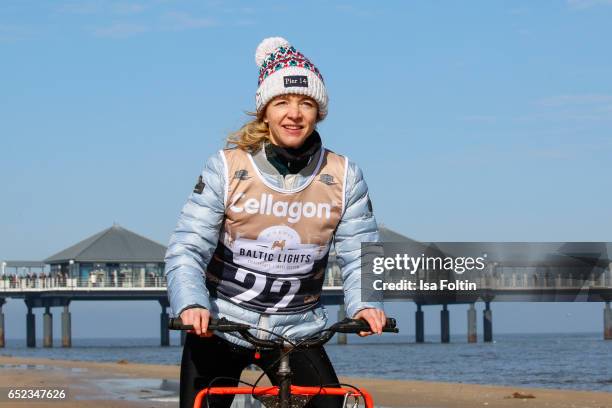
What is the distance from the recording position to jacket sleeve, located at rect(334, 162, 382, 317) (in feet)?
12.9

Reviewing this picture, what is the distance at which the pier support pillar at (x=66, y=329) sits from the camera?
77.7 m

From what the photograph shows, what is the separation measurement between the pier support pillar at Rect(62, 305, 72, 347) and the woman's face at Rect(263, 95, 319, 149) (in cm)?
7560

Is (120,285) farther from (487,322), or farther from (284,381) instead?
(284,381)

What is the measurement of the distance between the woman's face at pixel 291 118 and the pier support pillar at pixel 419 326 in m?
82.8

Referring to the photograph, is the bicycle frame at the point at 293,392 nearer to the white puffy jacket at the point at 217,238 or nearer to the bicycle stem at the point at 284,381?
the bicycle stem at the point at 284,381

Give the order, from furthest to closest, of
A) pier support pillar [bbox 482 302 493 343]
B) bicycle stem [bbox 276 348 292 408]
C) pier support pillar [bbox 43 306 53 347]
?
pier support pillar [bbox 482 302 493 343], pier support pillar [bbox 43 306 53 347], bicycle stem [bbox 276 348 292 408]

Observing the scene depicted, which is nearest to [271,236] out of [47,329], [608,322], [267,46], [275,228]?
[275,228]

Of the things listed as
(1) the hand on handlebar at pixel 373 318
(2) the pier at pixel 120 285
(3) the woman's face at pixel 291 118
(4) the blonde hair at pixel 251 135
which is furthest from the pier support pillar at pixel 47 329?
(1) the hand on handlebar at pixel 373 318

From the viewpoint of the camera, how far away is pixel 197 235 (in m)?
3.79

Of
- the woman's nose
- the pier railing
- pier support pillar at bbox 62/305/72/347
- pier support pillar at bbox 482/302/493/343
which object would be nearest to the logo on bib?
the woman's nose

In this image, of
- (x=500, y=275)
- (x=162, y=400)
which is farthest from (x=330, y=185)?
(x=500, y=275)

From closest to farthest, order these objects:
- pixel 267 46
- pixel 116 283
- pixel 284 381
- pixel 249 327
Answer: pixel 284 381
pixel 249 327
pixel 267 46
pixel 116 283

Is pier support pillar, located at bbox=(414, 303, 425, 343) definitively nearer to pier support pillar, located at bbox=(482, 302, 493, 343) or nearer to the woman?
pier support pillar, located at bbox=(482, 302, 493, 343)

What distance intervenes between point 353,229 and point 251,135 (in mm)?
462
